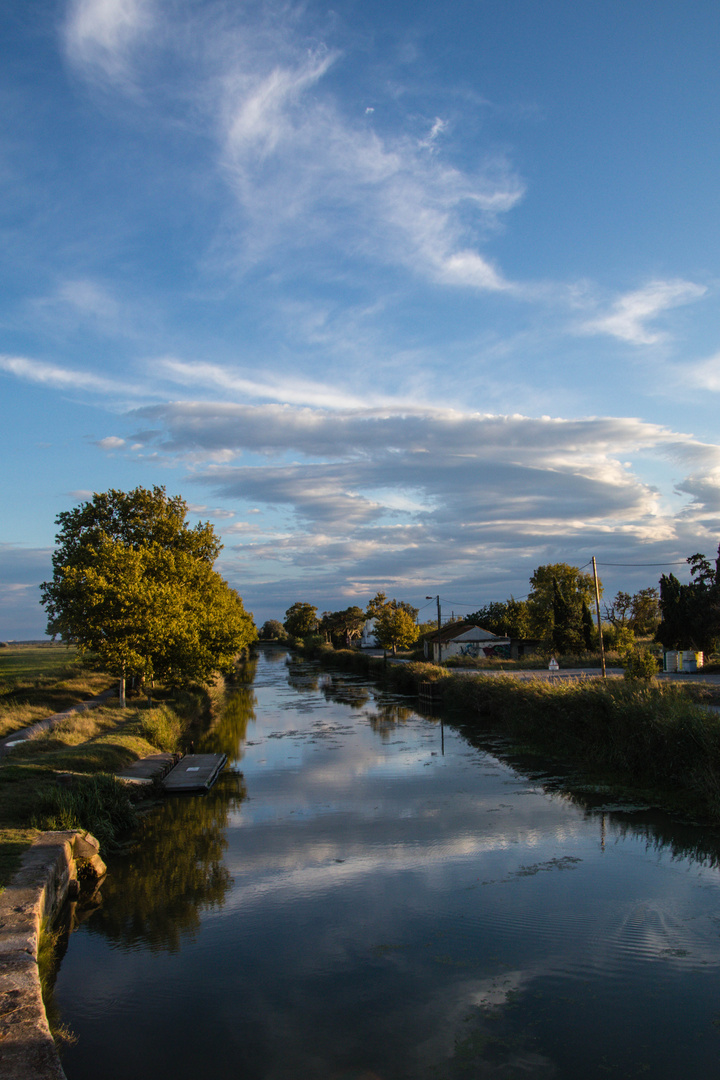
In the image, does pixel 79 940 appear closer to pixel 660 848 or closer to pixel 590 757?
pixel 660 848

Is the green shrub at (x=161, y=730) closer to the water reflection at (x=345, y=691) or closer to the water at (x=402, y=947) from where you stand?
the water at (x=402, y=947)

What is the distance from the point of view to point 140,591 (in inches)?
1045

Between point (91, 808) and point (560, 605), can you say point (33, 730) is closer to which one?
point (91, 808)

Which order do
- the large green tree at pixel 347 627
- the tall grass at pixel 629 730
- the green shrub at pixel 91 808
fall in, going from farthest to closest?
1. the large green tree at pixel 347 627
2. the tall grass at pixel 629 730
3. the green shrub at pixel 91 808

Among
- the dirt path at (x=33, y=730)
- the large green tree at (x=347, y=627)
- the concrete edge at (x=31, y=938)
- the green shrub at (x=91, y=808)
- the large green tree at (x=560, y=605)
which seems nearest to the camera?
the concrete edge at (x=31, y=938)

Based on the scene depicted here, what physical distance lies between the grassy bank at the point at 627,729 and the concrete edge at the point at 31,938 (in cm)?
1121

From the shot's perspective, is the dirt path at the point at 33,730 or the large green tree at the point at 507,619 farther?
the large green tree at the point at 507,619

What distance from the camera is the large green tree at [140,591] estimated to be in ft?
85.8

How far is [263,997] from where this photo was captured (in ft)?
24.0

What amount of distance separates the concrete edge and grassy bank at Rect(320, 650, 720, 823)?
11215 millimetres

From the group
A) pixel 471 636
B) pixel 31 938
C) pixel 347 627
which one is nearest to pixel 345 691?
pixel 471 636

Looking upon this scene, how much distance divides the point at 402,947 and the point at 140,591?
20.5 metres

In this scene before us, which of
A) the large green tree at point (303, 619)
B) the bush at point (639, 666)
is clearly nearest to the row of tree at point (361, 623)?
the large green tree at point (303, 619)

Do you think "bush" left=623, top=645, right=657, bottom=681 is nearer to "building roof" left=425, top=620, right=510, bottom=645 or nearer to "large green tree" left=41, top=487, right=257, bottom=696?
"large green tree" left=41, top=487, right=257, bottom=696
